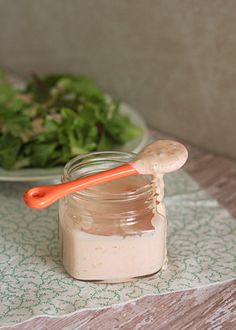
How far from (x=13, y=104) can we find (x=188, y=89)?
315 mm

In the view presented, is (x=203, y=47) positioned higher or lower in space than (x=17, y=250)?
higher

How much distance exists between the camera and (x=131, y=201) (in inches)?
35.4

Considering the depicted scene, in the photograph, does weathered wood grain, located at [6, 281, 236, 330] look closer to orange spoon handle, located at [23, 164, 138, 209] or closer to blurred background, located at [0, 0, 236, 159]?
orange spoon handle, located at [23, 164, 138, 209]

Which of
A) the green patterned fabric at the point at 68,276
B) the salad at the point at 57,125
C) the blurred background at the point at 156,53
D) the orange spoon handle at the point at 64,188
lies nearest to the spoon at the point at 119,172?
the orange spoon handle at the point at 64,188

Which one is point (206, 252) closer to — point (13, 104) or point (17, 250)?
point (17, 250)

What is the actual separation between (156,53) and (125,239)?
566mm

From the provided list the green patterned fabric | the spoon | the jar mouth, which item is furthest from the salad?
the spoon

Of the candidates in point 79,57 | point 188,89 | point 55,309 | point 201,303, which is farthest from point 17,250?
point 79,57

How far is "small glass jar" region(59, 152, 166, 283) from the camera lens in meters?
0.88

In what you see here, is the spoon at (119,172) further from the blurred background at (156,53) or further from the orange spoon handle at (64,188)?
the blurred background at (156,53)

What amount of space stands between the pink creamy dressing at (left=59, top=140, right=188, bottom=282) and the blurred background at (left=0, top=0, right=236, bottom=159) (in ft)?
1.31

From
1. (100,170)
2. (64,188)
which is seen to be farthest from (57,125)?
(64,188)

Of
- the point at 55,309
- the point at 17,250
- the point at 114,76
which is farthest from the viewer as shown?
the point at 114,76

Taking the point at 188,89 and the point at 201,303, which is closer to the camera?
the point at 201,303
